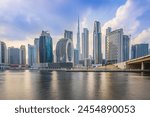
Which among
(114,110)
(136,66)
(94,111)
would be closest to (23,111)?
(94,111)

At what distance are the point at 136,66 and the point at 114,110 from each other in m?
149

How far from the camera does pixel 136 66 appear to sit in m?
157

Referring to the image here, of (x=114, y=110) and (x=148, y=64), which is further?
(x=148, y=64)

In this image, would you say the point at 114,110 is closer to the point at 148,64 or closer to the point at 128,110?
the point at 128,110

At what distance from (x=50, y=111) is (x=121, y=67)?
152 meters

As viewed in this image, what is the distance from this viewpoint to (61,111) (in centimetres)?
1534

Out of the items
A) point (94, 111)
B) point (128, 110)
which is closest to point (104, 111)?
point (94, 111)

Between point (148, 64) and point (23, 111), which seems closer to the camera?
point (23, 111)

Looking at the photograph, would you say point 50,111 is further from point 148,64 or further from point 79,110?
point 148,64

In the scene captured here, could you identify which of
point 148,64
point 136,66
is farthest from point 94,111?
point 136,66

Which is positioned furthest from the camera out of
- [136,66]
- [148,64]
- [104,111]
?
[136,66]

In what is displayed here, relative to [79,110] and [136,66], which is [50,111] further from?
[136,66]

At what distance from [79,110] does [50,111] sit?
222 centimetres

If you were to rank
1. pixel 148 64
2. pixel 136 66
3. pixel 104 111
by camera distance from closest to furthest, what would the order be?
1. pixel 104 111
2. pixel 148 64
3. pixel 136 66
